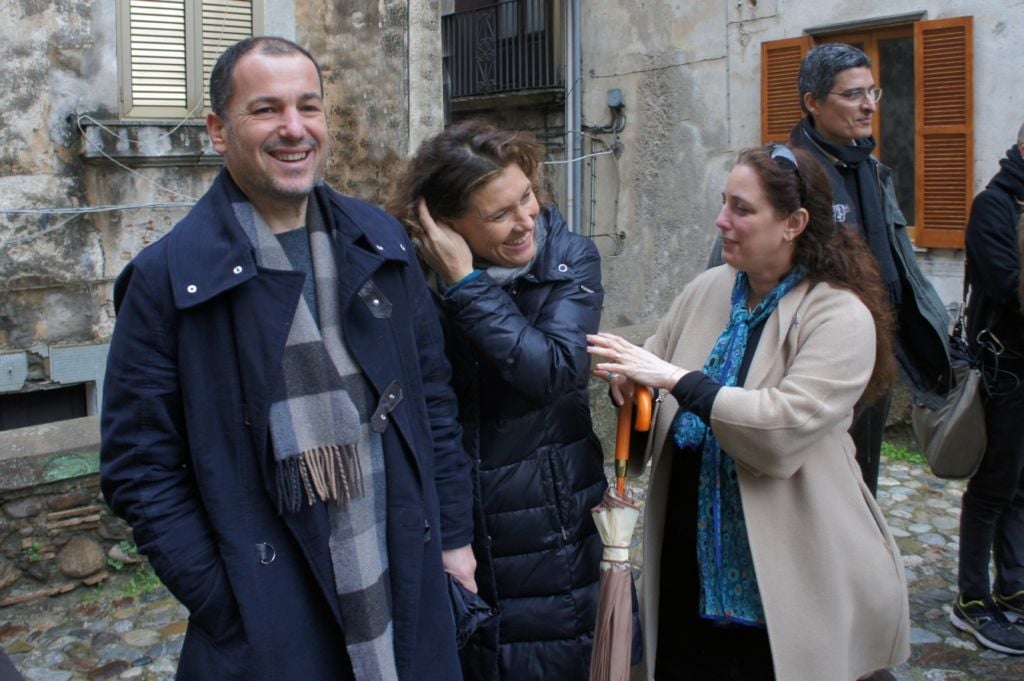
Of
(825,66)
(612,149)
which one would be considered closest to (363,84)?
(612,149)

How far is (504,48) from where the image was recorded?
1333cm

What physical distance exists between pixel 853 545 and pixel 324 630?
122 centimetres

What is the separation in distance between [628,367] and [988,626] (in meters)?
2.30

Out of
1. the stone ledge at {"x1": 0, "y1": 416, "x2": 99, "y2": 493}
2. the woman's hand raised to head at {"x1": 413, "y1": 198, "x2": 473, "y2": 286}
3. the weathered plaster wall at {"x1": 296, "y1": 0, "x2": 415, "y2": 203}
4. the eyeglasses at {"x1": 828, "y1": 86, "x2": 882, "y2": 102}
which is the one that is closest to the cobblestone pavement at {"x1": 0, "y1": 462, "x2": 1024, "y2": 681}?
the stone ledge at {"x1": 0, "y1": 416, "x2": 99, "y2": 493}

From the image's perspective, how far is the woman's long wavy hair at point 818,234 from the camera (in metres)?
2.45

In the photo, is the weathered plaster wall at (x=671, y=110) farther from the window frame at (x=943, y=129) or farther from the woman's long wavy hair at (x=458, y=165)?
the woman's long wavy hair at (x=458, y=165)

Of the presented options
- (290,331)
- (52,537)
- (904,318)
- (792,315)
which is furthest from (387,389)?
(52,537)

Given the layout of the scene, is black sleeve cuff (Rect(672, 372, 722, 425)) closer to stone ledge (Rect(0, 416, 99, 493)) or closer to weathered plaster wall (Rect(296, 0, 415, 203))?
stone ledge (Rect(0, 416, 99, 493))

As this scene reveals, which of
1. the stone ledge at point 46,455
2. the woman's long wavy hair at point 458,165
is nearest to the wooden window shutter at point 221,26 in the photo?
the stone ledge at point 46,455

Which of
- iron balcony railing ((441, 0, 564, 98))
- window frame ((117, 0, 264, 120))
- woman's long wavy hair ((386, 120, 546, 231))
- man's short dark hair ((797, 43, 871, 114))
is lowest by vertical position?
woman's long wavy hair ((386, 120, 546, 231))

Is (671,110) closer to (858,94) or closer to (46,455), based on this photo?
(858,94)

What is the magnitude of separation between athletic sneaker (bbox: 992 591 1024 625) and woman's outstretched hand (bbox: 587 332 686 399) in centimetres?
219

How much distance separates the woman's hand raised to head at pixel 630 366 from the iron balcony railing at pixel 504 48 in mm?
10260

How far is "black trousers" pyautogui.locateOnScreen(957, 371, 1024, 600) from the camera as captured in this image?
3.79 m
